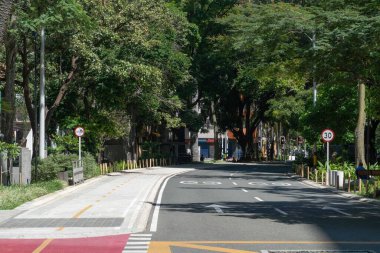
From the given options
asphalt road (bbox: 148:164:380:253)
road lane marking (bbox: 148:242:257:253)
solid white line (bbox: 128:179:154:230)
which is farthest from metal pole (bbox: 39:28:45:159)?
road lane marking (bbox: 148:242:257:253)

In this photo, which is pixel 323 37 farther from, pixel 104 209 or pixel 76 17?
pixel 76 17

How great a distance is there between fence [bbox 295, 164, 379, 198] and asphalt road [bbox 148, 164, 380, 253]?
7.03 feet

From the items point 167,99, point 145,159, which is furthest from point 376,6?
point 145,159

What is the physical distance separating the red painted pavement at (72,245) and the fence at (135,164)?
32225 millimetres

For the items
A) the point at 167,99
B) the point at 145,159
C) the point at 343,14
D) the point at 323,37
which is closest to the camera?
the point at 323,37

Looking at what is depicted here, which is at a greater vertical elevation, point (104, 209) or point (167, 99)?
point (167, 99)

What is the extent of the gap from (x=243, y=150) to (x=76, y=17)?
59.9m

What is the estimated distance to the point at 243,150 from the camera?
83812 mm

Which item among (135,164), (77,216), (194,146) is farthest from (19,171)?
(194,146)

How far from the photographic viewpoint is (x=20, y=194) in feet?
73.6

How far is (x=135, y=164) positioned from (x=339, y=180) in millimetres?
29070

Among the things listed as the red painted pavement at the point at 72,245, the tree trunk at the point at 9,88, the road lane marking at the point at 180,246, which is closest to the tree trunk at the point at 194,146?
the tree trunk at the point at 9,88

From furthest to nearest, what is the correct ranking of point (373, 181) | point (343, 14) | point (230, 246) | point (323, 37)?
point (373, 181) < point (343, 14) < point (323, 37) < point (230, 246)

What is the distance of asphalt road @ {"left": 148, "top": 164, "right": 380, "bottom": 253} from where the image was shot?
12.5m
